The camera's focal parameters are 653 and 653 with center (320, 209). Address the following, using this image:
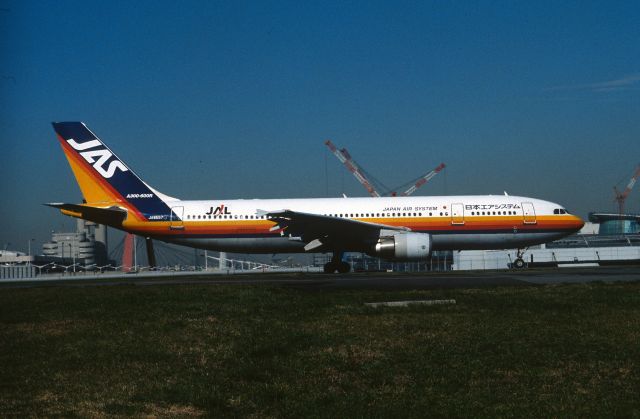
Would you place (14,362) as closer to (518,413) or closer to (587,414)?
(518,413)

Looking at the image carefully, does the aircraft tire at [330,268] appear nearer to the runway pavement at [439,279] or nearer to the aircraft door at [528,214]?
the runway pavement at [439,279]

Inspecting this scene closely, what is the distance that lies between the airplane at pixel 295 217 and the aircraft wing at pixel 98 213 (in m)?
0.06

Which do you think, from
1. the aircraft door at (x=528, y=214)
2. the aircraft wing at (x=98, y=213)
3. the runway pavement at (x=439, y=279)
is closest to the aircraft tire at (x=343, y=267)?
the runway pavement at (x=439, y=279)

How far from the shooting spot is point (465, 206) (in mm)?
35250

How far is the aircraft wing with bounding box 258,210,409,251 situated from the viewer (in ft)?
108

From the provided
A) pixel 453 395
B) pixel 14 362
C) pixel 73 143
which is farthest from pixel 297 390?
pixel 73 143

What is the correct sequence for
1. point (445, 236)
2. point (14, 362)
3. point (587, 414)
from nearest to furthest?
point (587, 414) → point (14, 362) → point (445, 236)

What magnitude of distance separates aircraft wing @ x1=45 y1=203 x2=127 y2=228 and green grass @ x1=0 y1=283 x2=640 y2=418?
815 inches

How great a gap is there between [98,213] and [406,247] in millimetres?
17403

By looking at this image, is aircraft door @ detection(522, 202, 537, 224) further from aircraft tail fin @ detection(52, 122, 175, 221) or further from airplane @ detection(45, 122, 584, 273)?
aircraft tail fin @ detection(52, 122, 175, 221)

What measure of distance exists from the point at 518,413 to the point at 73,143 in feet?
118

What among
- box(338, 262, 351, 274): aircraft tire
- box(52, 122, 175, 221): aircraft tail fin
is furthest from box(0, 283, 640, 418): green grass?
box(52, 122, 175, 221): aircraft tail fin

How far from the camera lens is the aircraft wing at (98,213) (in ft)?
117

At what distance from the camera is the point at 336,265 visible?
120 ft
